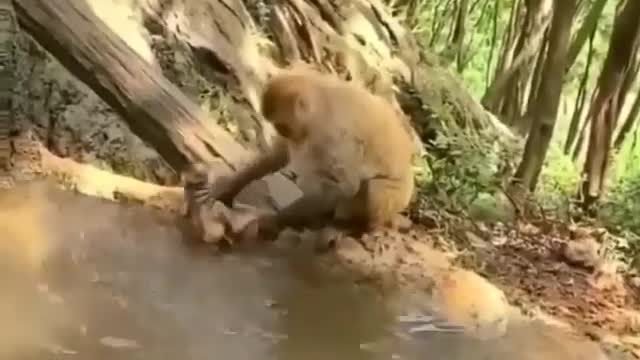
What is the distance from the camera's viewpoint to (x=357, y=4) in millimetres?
1810

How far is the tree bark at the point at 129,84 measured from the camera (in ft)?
6.01

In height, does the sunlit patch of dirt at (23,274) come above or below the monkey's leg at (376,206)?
below

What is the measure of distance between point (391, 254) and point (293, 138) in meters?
0.26

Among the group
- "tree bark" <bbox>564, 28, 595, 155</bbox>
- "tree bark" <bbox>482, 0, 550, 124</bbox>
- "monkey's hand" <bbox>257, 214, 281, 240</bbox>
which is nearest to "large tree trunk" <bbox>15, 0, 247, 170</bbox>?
"monkey's hand" <bbox>257, 214, 281, 240</bbox>

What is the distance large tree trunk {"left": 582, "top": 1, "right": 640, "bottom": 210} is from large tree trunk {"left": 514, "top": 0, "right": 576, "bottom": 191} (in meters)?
0.07

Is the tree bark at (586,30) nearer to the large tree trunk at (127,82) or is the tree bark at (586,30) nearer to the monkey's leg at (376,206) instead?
the monkey's leg at (376,206)

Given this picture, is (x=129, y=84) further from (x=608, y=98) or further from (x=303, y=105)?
(x=608, y=98)

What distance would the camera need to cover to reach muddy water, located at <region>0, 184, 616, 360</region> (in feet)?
5.70

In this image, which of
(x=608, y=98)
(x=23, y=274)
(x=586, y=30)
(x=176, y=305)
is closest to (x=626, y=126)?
(x=608, y=98)

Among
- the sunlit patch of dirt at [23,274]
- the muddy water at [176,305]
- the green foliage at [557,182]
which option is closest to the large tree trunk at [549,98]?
the green foliage at [557,182]

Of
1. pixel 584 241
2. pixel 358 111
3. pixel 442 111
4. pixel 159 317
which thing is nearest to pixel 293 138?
pixel 358 111

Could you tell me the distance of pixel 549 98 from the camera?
1.74 meters

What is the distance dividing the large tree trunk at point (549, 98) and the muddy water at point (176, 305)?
28 cm

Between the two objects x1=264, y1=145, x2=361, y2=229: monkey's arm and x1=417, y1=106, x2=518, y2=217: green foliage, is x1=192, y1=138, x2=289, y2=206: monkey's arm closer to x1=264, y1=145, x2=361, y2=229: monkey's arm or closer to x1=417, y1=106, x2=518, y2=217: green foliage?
x1=264, y1=145, x2=361, y2=229: monkey's arm
